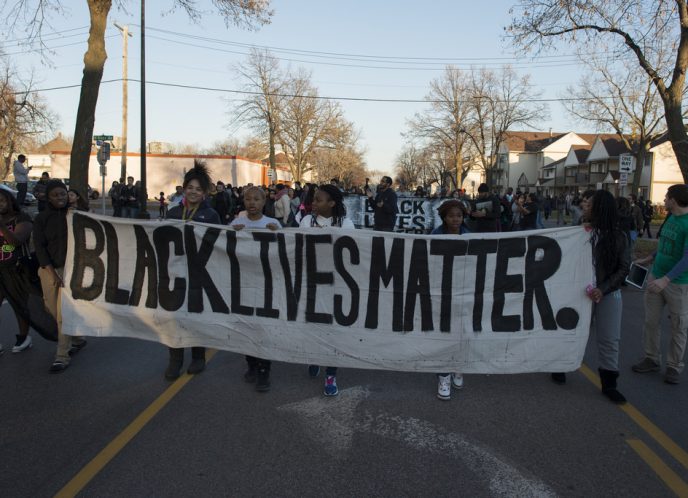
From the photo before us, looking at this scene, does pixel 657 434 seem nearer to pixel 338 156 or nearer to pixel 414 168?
pixel 338 156

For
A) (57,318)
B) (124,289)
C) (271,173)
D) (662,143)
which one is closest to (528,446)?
(124,289)

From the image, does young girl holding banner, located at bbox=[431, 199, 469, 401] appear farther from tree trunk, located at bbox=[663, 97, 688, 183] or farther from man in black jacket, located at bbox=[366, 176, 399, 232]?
tree trunk, located at bbox=[663, 97, 688, 183]

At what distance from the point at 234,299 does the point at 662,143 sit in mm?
59213

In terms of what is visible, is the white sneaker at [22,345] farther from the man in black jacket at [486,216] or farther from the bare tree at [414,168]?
the bare tree at [414,168]

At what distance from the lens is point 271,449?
3.55 m

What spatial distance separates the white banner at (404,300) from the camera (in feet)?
14.8

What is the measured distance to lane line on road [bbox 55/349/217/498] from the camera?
309cm

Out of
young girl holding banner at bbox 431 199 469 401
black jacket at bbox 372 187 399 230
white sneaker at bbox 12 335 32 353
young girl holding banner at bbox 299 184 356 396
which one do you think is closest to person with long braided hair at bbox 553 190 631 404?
young girl holding banner at bbox 431 199 469 401

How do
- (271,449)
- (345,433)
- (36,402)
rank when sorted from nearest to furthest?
1. (271,449)
2. (345,433)
3. (36,402)

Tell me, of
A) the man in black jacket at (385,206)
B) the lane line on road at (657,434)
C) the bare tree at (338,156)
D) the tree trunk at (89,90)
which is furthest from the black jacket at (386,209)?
the bare tree at (338,156)

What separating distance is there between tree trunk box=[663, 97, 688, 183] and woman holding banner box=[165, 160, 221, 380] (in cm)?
1433

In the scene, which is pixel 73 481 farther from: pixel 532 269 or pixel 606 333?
pixel 606 333

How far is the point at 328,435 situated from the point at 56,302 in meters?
3.18

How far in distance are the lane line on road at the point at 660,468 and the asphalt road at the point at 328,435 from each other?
11 millimetres
